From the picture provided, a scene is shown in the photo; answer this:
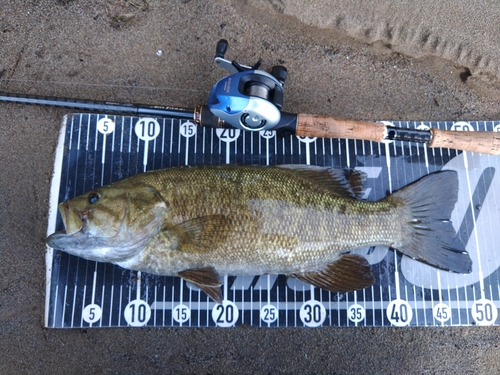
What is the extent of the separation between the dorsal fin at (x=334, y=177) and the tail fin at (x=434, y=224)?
326 millimetres

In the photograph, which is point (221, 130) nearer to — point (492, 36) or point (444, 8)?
point (444, 8)

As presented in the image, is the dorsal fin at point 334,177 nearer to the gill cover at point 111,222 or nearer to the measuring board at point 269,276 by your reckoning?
the measuring board at point 269,276

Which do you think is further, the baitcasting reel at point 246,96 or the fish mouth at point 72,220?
the baitcasting reel at point 246,96

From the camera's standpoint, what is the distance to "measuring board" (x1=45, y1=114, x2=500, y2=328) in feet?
8.84

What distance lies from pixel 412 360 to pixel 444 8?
10.0 feet

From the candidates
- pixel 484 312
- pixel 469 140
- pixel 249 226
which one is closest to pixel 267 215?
pixel 249 226

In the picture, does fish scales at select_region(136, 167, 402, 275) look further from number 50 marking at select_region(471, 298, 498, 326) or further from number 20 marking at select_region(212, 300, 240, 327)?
number 50 marking at select_region(471, 298, 498, 326)

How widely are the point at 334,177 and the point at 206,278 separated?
1.20m

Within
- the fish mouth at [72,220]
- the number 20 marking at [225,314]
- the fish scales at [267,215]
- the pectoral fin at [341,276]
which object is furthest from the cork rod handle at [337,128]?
the fish mouth at [72,220]

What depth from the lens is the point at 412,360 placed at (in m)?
2.81

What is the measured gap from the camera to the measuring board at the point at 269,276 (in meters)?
2.69

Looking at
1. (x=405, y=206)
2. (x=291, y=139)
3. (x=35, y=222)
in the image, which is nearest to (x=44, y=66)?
(x=35, y=222)

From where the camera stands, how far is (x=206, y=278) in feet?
7.88

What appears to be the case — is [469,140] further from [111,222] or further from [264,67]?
[111,222]
